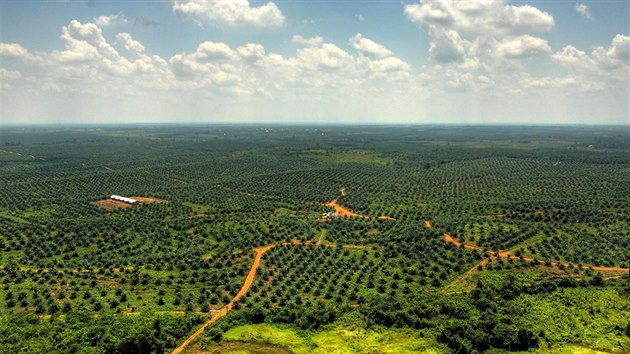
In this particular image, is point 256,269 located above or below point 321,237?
below

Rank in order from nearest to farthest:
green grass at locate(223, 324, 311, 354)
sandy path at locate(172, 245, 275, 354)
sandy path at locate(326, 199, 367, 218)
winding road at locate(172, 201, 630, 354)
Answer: green grass at locate(223, 324, 311, 354)
sandy path at locate(172, 245, 275, 354)
winding road at locate(172, 201, 630, 354)
sandy path at locate(326, 199, 367, 218)

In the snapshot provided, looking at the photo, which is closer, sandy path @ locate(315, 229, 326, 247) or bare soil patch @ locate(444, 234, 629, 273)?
bare soil patch @ locate(444, 234, 629, 273)

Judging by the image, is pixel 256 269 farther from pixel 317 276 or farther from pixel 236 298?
pixel 317 276

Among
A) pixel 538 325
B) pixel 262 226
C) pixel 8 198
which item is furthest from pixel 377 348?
pixel 8 198

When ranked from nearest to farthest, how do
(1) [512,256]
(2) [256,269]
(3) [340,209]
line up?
(2) [256,269]
(1) [512,256]
(3) [340,209]

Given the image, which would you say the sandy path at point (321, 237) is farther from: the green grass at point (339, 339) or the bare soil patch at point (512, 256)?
the green grass at point (339, 339)

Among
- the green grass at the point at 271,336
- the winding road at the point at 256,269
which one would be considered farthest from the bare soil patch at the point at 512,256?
the green grass at the point at 271,336

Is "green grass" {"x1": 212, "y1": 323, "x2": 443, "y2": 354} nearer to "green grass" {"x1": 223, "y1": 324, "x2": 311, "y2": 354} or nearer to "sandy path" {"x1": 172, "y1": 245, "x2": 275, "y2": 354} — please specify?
"green grass" {"x1": 223, "y1": 324, "x2": 311, "y2": 354}

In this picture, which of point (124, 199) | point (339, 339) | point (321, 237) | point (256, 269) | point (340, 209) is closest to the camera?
point (339, 339)

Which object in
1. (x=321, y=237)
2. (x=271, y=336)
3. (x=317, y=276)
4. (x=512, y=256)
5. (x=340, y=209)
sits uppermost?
(x=340, y=209)

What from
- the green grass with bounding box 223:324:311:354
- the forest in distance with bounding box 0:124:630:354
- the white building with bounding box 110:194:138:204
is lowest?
the green grass with bounding box 223:324:311:354

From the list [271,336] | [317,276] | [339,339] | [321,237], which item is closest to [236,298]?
[271,336]

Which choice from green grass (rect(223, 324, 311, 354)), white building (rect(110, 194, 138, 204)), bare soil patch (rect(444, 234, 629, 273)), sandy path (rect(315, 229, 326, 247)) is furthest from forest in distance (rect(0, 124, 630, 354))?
white building (rect(110, 194, 138, 204))
